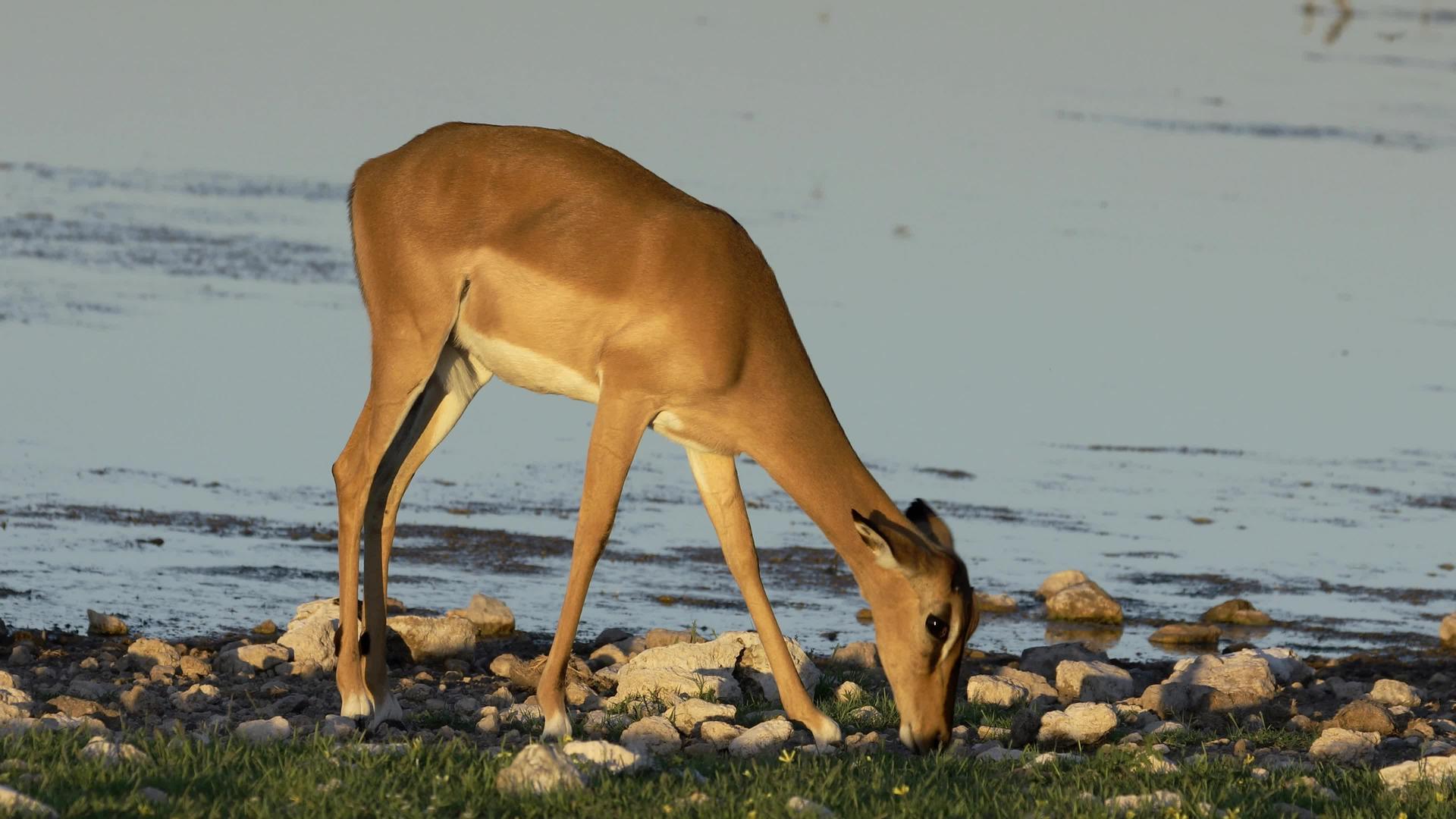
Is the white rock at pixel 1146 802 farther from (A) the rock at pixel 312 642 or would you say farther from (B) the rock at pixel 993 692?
(A) the rock at pixel 312 642

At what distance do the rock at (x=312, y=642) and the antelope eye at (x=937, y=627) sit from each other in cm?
296

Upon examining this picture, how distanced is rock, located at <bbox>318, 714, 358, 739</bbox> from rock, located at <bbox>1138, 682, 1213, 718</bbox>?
12.1ft

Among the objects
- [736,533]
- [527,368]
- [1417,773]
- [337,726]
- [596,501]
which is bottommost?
[337,726]

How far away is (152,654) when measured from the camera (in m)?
10.2

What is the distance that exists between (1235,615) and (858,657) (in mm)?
2805

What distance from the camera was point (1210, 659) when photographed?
10.8 metres

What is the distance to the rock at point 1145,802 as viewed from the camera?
743 centimetres

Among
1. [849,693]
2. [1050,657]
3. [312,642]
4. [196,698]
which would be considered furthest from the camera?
[1050,657]

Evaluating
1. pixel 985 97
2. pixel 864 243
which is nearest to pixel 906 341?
pixel 864 243

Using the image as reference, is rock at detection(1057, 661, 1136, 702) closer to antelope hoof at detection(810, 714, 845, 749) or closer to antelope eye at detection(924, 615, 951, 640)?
antelope hoof at detection(810, 714, 845, 749)

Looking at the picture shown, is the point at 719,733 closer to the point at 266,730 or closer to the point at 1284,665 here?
the point at 266,730

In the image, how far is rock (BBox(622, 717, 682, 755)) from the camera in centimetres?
861

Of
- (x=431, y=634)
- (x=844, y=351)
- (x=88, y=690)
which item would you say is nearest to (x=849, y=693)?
(x=431, y=634)

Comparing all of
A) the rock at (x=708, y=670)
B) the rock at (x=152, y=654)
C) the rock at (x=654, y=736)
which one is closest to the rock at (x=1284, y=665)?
the rock at (x=708, y=670)
